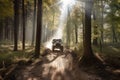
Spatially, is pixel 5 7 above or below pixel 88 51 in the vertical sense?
above

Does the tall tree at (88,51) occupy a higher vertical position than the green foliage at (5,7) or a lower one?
lower

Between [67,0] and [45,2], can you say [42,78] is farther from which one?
[67,0]

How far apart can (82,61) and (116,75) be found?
14.8 feet

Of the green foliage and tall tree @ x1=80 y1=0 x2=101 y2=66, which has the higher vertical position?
the green foliage

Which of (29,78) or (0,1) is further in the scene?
(0,1)

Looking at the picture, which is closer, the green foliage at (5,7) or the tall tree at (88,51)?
the tall tree at (88,51)

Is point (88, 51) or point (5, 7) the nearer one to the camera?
point (88, 51)

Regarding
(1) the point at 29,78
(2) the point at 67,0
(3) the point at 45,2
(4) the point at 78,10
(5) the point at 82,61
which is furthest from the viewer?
(2) the point at 67,0

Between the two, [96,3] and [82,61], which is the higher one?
[96,3]

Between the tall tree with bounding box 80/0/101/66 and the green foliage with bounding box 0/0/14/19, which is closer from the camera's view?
the tall tree with bounding box 80/0/101/66

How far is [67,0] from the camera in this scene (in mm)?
47625

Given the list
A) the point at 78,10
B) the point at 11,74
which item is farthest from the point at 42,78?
the point at 78,10

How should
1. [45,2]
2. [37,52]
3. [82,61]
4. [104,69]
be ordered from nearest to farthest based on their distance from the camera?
[104,69] → [82,61] → [37,52] → [45,2]

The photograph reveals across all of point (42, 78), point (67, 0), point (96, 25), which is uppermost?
point (67, 0)
